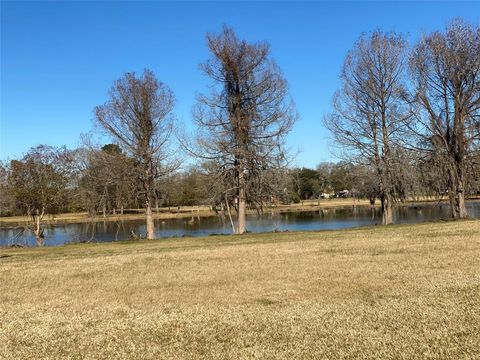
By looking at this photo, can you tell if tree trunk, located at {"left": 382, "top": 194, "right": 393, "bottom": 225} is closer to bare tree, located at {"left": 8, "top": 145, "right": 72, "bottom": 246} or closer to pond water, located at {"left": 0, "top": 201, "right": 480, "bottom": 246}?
pond water, located at {"left": 0, "top": 201, "right": 480, "bottom": 246}

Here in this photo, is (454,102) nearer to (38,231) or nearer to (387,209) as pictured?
(387,209)

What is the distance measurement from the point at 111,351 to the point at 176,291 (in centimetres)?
311

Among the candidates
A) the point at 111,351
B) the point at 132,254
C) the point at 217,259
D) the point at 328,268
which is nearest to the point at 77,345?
the point at 111,351

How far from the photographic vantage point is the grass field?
5.32m

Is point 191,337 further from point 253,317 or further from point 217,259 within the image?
point 217,259

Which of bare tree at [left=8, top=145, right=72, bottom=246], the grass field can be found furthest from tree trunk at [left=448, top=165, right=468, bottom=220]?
bare tree at [left=8, top=145, right=72, bottom=246]

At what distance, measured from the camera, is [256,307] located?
23.3ft

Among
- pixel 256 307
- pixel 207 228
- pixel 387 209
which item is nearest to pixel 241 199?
pixel 387 209

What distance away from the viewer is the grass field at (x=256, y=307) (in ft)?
17.5

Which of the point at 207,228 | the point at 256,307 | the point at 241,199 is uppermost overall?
the point at 241,199

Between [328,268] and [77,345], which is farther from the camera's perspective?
[328,268]

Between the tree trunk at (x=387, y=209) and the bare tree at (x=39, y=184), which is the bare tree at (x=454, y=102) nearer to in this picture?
the tree trunk at (x=387, y=209)

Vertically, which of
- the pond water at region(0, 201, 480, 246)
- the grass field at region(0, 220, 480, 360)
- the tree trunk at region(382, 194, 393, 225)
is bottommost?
the grass field at region(0, 220, 480, 360)

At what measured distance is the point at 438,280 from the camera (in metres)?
8.05
